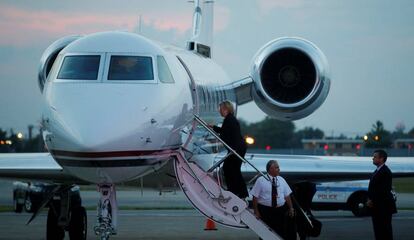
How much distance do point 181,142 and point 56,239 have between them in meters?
4.66

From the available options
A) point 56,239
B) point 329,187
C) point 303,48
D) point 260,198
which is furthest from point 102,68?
point 329,187

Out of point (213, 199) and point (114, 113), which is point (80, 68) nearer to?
point (114, 113)

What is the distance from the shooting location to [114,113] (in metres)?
12.7

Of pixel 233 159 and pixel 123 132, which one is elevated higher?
pixel 123 132

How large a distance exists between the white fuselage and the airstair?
0.44 meters

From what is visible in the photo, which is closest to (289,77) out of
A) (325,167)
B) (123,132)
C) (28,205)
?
(325,167)

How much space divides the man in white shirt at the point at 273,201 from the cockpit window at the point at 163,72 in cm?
224

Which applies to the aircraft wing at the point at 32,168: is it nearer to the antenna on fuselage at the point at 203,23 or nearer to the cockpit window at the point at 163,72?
the cockpit window at the point at 163,72

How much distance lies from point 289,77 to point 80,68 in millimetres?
9256

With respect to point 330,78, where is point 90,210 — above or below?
below

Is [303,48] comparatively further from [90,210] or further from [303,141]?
[303,141]

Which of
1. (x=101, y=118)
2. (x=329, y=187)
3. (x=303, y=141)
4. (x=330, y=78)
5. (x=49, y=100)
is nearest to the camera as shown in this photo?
(x=101, y=118)

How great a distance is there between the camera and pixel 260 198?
15.3 meters

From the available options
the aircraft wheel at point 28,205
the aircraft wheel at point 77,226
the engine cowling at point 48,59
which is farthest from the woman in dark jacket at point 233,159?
the aircraft wheel at point 28,205
